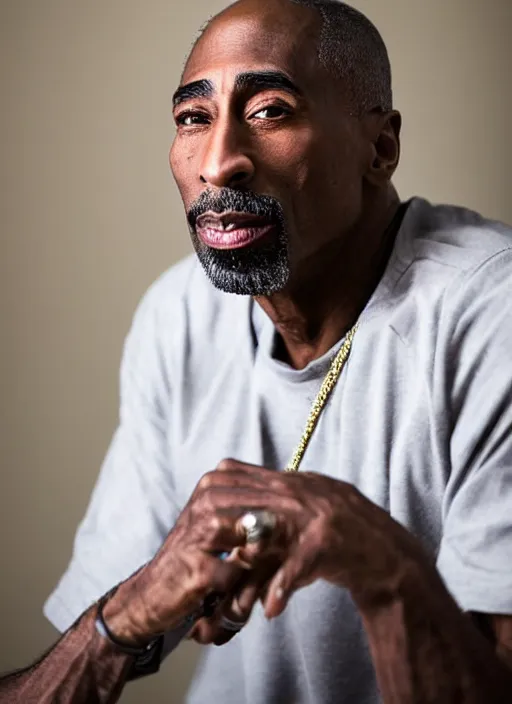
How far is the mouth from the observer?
942mm

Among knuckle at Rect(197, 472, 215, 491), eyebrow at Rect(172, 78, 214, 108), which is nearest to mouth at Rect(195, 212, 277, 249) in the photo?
eyebrow at Rect(172, 78, 214, 108)

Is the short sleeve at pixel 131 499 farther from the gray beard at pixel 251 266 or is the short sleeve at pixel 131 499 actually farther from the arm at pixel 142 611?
the gray beard at pixel 251 266

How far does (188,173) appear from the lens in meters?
0.98

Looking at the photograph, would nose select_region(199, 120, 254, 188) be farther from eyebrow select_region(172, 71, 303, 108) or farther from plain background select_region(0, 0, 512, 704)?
plain background select_region(0, 0, 512, 704)

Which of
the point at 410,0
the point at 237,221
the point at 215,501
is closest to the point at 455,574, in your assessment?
the point at 215,501

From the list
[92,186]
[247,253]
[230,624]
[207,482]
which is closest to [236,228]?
[247,253]

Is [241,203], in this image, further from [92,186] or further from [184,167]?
[92,186]

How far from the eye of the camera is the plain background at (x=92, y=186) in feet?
4.90

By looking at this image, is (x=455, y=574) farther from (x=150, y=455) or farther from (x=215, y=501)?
(x=150, y=455)

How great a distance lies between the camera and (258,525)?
0.81 meters

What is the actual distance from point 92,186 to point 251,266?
2.42 feet

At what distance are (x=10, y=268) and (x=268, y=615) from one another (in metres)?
0.99

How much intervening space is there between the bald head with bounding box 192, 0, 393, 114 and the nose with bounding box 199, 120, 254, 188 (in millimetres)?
97

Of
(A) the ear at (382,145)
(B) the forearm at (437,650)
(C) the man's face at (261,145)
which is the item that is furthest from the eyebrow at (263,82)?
(B) the forearm at (437,650)
